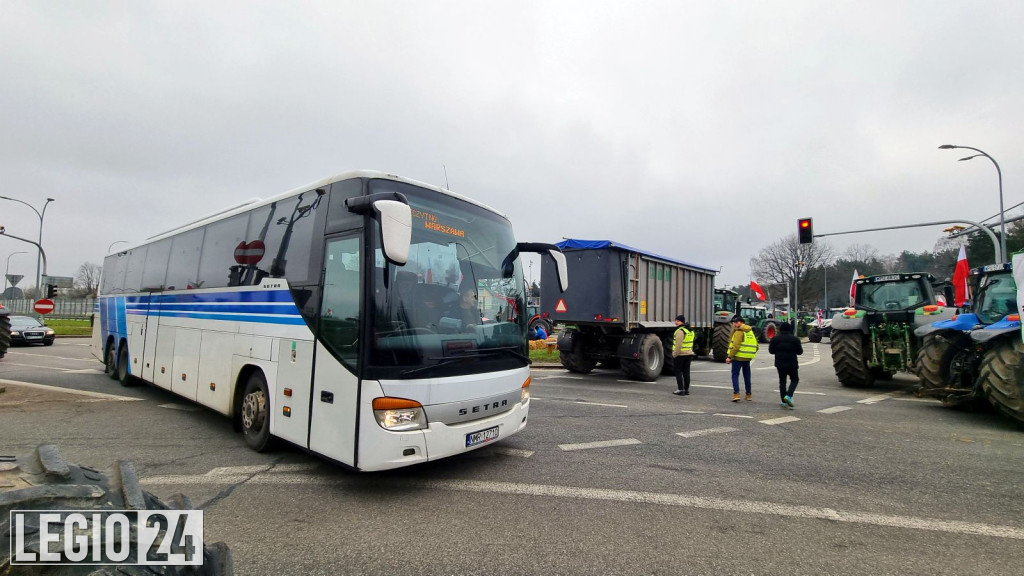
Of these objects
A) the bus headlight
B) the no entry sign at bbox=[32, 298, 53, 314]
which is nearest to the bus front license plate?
the bus headlight

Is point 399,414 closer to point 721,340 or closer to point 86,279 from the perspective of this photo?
point 721,340

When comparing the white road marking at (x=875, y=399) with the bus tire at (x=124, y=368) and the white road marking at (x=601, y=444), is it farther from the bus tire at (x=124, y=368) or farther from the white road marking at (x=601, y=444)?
the bus tire at (x=124, y=368)

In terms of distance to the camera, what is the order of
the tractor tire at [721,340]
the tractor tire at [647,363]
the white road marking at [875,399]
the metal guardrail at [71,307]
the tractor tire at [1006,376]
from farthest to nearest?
1. the metal guardrail at [71,307]
2. the tractor tire at [721,340]
3. the tractor tire at [647,363]
4. the white road marking at [875,399]
5. the tractor tire at [1006,376]

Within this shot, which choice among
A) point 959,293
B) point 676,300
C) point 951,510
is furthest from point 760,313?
point 951,510

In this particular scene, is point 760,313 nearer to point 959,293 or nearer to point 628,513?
point 959,293

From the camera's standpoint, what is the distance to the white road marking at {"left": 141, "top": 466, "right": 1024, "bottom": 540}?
376 cm

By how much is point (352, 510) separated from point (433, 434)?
0.88 m

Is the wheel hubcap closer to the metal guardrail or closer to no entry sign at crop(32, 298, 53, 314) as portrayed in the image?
no entry sign at crop(32, 298, 53, 314)

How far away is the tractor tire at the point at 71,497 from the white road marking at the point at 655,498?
253 centimetres

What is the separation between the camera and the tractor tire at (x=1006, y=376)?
6543 millimetres

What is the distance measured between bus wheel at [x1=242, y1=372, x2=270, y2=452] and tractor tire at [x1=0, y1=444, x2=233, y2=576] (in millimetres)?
3189

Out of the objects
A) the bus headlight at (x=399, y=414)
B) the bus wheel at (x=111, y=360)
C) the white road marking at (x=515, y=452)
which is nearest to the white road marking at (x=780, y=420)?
the white road marking at (x=515, y=452)

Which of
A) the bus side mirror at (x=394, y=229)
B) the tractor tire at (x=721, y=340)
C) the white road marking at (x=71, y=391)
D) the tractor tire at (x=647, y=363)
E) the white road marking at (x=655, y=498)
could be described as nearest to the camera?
the bus side mirror at (x=394, y=229)

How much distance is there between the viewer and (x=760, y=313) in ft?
99.4
